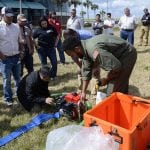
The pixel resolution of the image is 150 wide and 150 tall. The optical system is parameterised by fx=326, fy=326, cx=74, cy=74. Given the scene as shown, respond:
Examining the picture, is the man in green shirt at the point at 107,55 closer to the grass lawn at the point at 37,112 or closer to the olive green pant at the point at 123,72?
the olive green pant at the point at 123,72

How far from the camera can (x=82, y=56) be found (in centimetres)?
428

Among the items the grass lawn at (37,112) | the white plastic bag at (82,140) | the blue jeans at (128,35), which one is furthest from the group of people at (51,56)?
the blue jeans at (128,35)

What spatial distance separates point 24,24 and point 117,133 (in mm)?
5027

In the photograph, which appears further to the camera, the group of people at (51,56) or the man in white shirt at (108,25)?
the man in white shirt at (108,25)

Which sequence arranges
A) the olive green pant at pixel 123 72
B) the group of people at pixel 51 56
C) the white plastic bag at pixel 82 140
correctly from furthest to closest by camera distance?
the olive green pant at pixel 123 72
the group of people at pixel 51 56
the white plastic bag at pixel 82 140

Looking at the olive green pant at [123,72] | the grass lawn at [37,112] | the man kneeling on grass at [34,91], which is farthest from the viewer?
the man kneeling on grass at [34,91]

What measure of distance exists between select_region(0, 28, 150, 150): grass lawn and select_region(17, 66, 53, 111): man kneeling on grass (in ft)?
0.67

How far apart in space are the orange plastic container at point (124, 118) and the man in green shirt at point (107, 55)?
1.49ft

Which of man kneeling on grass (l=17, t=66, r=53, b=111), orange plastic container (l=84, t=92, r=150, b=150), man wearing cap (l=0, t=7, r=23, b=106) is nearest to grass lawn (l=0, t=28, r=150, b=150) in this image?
man kneeling on grass (l=17, t=66, r=53, b=111)

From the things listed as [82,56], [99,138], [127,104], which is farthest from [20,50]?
[99,138]

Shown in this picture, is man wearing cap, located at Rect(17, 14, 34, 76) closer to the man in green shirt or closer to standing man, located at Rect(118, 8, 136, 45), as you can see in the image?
the man in green shirt

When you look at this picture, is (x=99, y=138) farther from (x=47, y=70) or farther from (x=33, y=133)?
(x=47, y=70)

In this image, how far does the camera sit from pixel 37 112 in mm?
5867

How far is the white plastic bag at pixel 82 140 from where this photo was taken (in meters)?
3.15
